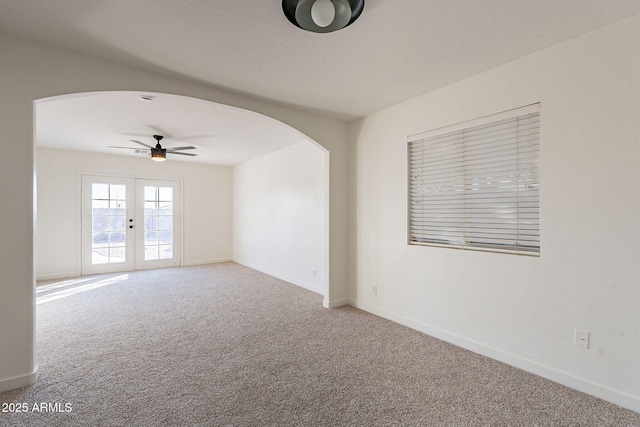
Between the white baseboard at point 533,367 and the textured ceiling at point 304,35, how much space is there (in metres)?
2.39

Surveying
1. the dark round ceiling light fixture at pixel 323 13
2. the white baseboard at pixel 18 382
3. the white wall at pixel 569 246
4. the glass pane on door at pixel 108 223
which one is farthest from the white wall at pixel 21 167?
the glass pane on door at pixel 108 223

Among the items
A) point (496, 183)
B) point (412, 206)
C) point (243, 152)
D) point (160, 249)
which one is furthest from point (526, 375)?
point (160, 249)

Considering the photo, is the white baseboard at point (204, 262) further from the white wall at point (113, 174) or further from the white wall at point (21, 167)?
the white wall at point (21, 167)

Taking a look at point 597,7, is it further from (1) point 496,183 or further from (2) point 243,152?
(2) point 243,152

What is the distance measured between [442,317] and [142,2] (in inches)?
133

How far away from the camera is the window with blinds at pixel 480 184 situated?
231 cm

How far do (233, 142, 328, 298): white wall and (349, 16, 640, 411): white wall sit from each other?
1747 mm

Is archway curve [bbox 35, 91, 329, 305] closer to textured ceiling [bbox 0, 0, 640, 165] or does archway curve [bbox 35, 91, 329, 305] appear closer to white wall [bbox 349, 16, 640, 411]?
textured ceiling [bbox 0, 0, 640, 165]

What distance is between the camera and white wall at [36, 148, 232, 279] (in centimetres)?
541

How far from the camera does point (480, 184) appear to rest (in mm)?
2613

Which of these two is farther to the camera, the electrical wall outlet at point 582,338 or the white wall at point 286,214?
the white wall at point 286,214

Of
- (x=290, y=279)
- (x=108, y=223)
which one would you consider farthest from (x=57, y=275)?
(x=290, y=279)

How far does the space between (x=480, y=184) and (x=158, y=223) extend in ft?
21.3

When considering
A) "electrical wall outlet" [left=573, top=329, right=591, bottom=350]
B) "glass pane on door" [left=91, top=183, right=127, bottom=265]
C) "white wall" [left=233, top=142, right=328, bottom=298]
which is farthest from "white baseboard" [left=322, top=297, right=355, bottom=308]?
"glass pane on door" [left=91, top=183, right=127, bottom=265]
